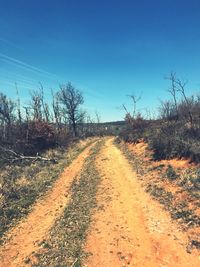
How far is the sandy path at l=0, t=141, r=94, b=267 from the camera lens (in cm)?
888

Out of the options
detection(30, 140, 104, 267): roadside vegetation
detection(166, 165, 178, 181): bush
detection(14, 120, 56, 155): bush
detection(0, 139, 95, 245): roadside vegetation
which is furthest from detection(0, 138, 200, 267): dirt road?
detection(14, 120, 56, 155): bush

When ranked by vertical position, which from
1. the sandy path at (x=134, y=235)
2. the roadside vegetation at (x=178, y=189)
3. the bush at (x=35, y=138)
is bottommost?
the sandy path at (x=134, y=235)

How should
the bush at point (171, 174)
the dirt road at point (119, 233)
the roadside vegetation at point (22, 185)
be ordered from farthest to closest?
the bush at point (171, 174), the roadside vegetation at point (22, 185), the dirt road at point (119, 233)

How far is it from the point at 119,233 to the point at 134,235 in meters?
0.58

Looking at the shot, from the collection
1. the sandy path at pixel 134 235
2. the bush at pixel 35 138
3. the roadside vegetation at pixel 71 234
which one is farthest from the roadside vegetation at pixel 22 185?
the bush at pixel 35 138

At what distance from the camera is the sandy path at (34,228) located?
8.88 meters

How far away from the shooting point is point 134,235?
945 centimetres

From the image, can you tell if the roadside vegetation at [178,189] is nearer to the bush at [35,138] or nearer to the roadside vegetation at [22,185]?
the roadside vegetation at [22,185]

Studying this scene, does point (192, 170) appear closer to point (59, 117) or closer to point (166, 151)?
point (166, 151)

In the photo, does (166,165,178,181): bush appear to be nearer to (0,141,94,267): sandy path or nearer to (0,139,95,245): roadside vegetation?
(0,141,94,267): sandy path

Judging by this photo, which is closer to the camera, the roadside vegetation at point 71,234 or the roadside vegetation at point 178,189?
the roadside vegetation at point 71,234

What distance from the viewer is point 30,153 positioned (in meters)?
29.0

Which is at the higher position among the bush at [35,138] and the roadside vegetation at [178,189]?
the bush at [35,138]

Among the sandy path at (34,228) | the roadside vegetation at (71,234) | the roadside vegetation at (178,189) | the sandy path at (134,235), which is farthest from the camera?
the roadside vegetation at (178,189)
